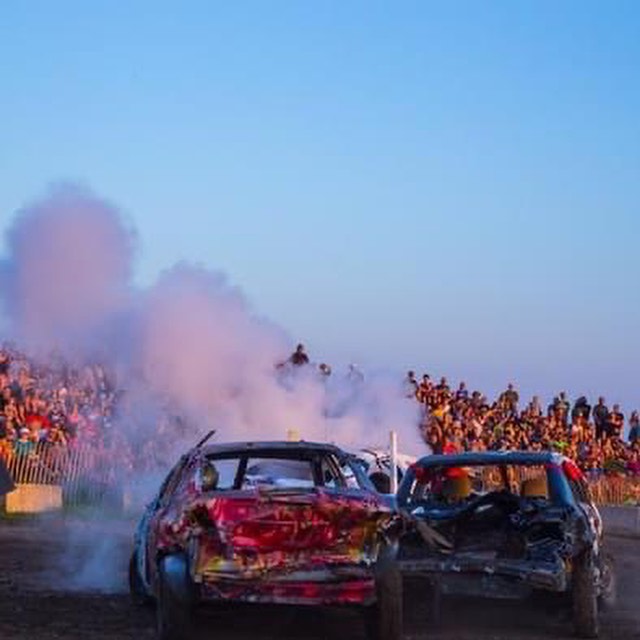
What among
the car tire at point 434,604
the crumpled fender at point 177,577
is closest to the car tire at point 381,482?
the car tire at point 434,604

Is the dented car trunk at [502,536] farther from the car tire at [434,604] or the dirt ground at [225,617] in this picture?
the dirt ground at [225,617]

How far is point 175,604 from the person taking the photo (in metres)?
9.59

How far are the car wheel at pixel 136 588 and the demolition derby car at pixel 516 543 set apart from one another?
2400 millimetres

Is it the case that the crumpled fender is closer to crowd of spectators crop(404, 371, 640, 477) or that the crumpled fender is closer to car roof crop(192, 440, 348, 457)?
car roof crop(192, 440, 348, 457)

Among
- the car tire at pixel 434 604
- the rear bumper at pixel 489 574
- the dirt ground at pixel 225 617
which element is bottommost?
the dirt ground at pixel 225 617

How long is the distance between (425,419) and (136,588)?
1513cm

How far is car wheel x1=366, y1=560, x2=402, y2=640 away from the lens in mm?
9750

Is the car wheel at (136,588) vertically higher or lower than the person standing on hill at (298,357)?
lower

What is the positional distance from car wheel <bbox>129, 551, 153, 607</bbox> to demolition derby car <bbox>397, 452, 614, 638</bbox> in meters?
2.40

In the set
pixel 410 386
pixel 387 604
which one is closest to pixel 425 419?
pixel 410 386

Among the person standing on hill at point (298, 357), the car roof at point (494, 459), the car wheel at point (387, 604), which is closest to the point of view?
the car wheel at point (387, 604)

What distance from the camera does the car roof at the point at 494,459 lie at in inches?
491

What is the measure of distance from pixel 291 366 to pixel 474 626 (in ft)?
39.2

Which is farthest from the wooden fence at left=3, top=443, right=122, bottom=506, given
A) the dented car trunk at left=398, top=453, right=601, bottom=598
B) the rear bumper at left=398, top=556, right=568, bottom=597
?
the rear bumper at left=398, top=556, right=568, bottom=597
